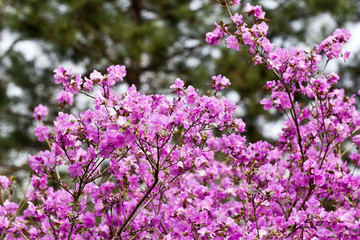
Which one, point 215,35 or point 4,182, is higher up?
point 215,35

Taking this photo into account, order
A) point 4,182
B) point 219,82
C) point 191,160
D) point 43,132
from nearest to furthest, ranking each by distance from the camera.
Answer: point 43,132, point 191,160, point 219,82, point 4,182

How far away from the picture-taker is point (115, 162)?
6.39 ft

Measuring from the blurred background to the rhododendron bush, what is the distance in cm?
366

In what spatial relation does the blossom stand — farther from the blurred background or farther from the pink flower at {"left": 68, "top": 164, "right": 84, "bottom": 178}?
the blurred background

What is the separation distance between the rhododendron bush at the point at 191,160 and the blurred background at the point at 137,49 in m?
3.66

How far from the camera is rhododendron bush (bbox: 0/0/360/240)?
5.88ft

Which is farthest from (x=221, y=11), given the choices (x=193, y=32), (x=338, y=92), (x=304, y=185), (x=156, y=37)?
(x=304, y=185)

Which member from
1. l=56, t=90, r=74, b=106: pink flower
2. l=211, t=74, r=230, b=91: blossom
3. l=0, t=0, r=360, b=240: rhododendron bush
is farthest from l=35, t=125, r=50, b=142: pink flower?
l=211, t=74, r=230, b=91: blossom

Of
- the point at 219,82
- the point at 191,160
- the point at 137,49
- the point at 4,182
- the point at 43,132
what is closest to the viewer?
the point at 43,132

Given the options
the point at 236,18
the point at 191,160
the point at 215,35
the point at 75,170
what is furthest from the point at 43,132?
the point at 236,18

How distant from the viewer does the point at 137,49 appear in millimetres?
6070

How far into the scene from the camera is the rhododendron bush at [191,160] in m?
1.79

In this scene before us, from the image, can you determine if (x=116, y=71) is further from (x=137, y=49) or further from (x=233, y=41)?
(x=137, y=49)

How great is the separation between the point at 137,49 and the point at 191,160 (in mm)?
Result: 4362
